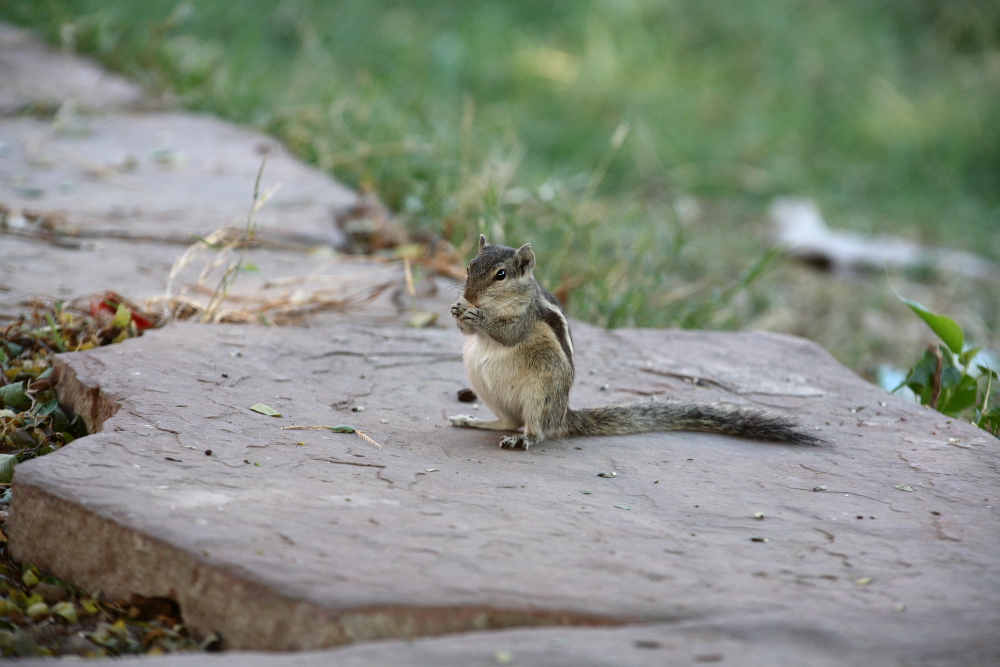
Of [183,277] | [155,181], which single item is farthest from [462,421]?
[155,181]

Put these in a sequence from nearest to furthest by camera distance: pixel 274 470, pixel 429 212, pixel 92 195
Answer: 1. pixel 274 470
2. pixel 92 195
3. pixel 429 212

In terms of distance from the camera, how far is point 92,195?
17.4 feet

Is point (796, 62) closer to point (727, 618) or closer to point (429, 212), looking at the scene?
point (429, 212)

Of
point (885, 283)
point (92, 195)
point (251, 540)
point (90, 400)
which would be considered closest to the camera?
point (251, 540)

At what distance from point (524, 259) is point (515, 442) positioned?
606 millimetres

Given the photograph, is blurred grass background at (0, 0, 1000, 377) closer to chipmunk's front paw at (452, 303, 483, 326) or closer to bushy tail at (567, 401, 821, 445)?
bushy tail at (567, 401, 821, 445)

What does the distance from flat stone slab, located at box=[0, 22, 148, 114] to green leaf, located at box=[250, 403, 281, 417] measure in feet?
15.3

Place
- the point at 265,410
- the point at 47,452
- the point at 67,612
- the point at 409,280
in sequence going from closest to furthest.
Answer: the point at 67,612 → the point at 47,452 → the point at 265,410 → the point at 409,280

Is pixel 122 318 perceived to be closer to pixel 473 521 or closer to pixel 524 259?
pixel 524 259

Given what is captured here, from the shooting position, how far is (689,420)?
328 centimetres

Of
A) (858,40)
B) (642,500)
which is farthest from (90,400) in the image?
(858,40)

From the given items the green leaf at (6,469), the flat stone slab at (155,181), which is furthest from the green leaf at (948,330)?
the green leaf at (6,469)

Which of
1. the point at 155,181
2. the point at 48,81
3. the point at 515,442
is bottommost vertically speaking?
the point at 515,442

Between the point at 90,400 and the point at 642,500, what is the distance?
5.54 feet
